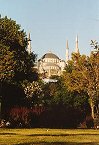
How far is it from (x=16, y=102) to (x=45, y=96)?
159 ft

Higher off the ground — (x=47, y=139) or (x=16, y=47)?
(x=16, y=47)

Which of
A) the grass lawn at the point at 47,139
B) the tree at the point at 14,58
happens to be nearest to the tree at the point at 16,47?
the tree at the point at 14,58

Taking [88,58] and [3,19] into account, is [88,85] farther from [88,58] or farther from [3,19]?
[3,19]

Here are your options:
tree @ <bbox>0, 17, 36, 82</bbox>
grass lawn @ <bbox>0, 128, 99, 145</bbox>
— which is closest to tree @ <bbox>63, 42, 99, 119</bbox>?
tree @ <bbox>0, 17, 36, 82</bbox>

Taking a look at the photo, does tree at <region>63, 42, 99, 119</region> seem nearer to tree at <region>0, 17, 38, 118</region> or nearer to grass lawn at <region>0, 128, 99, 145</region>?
tree at <region>0, 17, 38, 118</region>

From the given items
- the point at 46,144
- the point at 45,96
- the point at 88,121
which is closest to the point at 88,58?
the point at 88,121

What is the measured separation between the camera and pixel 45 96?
343ft

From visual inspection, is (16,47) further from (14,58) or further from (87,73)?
(87,73)

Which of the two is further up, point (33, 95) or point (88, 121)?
point (33, 95)

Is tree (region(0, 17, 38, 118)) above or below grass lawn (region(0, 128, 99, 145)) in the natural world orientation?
above

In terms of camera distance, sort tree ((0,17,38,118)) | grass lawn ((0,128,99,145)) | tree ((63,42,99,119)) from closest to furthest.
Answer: grass lawn ((0,128,99,145))
tree ((0,17,38,118))
tree ((63,42,99,119))

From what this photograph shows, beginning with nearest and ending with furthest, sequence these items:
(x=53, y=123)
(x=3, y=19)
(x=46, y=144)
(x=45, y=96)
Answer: (x=46, y=144) → (x=53, y=123) → (x=3, y=19) → (x=45, y=96)

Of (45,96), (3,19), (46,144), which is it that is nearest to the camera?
(46,144)

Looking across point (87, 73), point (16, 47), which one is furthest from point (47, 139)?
point (16, 47)
